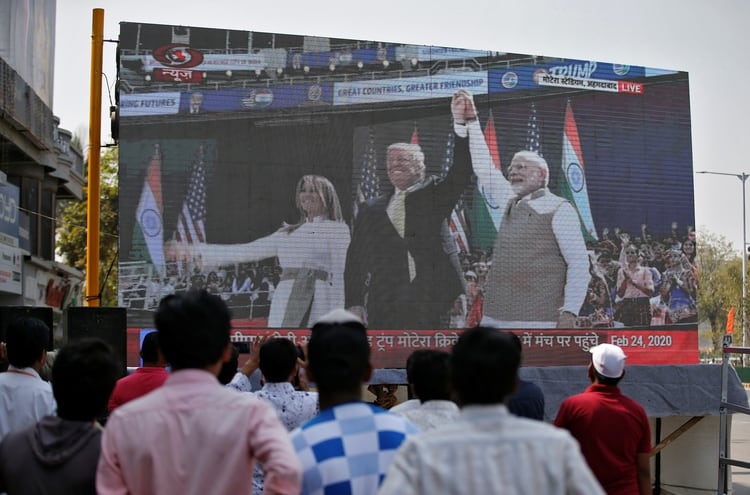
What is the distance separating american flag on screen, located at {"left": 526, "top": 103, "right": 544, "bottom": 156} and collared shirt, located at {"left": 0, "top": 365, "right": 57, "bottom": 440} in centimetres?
1083

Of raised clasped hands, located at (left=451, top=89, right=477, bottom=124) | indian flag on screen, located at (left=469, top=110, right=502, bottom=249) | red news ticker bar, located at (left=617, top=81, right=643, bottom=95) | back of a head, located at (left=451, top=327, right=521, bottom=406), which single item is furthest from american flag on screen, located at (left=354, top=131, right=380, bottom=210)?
back of a head, located at (left=451, top=327, right=521, bottom=406)

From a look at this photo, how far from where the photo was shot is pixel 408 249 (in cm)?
1352

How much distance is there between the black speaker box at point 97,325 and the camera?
878 centimetres

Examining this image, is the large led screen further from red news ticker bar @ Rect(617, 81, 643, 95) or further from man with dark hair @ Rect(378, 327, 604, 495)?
man with dark hair @ Rect(378, 327, 604, 495)

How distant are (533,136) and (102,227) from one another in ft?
72.5

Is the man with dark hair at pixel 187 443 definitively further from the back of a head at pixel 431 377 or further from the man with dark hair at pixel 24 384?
the man with dark hair at pixel 24 384

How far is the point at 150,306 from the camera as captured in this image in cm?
1239

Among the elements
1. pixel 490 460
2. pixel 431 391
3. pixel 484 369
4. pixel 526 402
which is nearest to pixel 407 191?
pixel 526 402

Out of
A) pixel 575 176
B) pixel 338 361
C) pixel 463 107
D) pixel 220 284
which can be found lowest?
pixel 338 361

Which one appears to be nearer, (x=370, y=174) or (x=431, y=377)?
(x=431, y=377)

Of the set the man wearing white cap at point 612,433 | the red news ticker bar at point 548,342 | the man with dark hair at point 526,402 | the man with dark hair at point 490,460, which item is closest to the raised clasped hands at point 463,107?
the red news ticker bar at point 548,342

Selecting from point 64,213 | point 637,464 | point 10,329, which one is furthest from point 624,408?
point 64,213

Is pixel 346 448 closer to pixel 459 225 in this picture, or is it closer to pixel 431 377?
pixel 431 377

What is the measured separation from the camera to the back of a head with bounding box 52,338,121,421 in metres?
3.19
